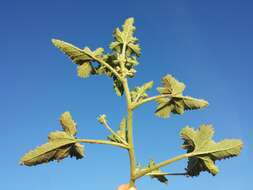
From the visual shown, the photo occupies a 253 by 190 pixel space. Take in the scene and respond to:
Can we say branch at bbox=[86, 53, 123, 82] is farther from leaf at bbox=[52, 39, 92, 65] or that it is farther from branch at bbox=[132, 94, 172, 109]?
branch at bbox=[132, 94, 172, 109]

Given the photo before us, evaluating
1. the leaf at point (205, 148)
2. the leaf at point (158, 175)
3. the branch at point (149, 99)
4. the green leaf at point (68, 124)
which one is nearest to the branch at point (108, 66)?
the branch at point (149, 99)

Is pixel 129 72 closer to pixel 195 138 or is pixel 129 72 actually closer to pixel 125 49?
pixel 125 49

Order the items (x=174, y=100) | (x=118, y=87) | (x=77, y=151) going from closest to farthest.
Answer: (x=77, y=151) → (x=174, y=100) → (x=118, y=87)

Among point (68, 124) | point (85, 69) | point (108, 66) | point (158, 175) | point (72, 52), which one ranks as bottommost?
point (158, 175)

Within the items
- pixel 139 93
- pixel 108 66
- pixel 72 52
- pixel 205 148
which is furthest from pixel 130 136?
pixel 72 52

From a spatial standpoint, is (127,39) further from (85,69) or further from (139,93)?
(139,93)

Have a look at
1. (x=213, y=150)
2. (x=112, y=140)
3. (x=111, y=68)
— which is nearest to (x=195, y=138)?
(x=213, y=150)
